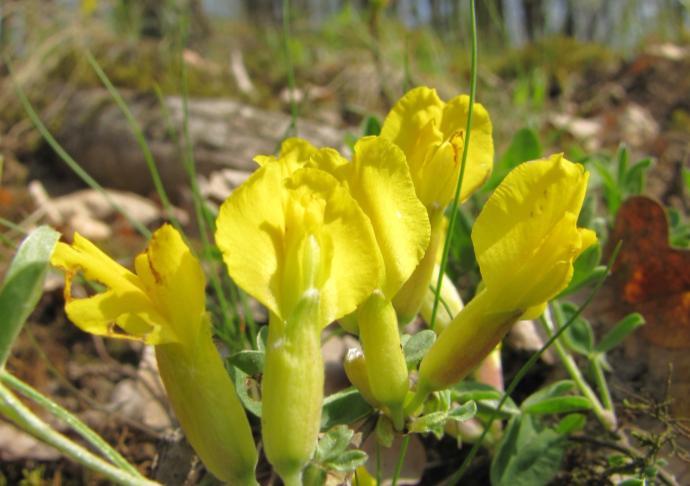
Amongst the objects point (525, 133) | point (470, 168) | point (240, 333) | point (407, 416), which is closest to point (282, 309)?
point (407, 416)

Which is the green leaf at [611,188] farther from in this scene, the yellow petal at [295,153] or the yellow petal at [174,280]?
the yellow petal at [174,280]

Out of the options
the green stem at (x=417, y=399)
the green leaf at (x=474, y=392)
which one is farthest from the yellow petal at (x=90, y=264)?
the green leaf at (x=474, y=392)

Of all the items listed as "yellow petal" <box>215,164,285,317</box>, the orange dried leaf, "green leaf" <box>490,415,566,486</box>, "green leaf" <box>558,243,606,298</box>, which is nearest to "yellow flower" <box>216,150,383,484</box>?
"yellow petal" <box>215,164,285,317</box>

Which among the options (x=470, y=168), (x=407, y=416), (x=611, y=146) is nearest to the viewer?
(x=407, y=416)

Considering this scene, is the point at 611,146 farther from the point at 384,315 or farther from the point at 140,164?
the point at 384,315

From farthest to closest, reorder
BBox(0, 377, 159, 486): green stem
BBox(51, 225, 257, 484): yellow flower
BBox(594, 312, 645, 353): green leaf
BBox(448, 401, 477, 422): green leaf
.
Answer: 1. BBox(594, 312, 645, 353): green leaf
2. BBox(448, 401, 477, 422): green leaf
3. BBox(51, 225, 257, 484): yellow flower
4. BBox(0, 377, 159, 486): green stem

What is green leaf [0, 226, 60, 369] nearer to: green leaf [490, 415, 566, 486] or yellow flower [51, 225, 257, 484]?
yellow flower [51, 225, 257, 484]

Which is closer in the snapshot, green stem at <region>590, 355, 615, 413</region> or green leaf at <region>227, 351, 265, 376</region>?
green leaf at <region>227, 351, 265, 376</region>
